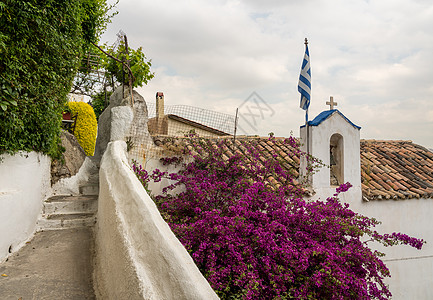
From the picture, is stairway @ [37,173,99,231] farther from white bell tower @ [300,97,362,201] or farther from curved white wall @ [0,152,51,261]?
white bell tower @ [300,97,362,201]

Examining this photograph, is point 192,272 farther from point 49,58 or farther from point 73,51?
point 73,51

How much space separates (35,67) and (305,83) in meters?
5.41

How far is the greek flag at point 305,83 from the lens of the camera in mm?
6789

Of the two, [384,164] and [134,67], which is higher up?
[134,67]

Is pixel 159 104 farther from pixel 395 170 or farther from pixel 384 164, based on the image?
pixel 395 170

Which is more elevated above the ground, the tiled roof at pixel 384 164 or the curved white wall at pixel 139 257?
the tiled roof at pixel 384 164

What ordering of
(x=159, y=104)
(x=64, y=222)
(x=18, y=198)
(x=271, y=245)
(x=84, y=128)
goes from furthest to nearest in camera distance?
(x=84, y=128), (x=159, y=104), (x=64, y=222), (x=271, y=245), (x=18, y=198)

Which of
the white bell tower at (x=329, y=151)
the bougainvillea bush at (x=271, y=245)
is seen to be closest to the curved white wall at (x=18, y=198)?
the bougainvillea bush at (x=271, y=245)

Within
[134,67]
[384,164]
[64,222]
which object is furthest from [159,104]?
[384,164]

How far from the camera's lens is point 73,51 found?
5.05m

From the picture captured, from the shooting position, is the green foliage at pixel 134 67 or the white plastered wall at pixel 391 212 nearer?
the white plastered wall at pixel 391 212

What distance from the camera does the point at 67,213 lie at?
16.1 feet

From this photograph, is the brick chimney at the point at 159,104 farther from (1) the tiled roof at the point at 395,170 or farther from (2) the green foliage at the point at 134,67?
(1) the tiled roof at the point at 395,170

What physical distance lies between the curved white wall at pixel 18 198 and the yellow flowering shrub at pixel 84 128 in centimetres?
731
